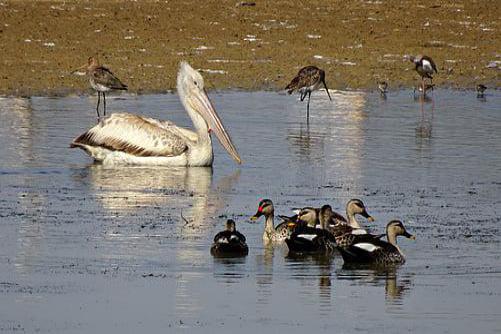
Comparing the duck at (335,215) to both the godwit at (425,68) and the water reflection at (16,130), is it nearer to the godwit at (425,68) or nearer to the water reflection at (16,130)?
the water reflection at (16,130)

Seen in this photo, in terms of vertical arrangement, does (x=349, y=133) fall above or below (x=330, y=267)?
above

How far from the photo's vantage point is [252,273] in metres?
9.95

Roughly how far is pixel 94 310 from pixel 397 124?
11.4 m

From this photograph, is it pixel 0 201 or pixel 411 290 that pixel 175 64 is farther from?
pixel 411 290

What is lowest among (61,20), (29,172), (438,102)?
(29,172)

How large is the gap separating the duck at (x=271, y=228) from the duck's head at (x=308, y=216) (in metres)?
0.13

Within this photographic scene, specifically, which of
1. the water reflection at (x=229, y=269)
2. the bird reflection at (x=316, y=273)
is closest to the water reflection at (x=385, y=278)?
the bird reflection at (x=316, y=273)

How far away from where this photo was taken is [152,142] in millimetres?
15781

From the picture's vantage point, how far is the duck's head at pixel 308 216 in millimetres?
11398

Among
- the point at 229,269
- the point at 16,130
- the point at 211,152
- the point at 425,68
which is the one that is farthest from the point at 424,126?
the point at 229,269

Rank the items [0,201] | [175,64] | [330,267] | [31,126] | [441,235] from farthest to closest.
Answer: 1. [175,64]
2. [31,126]
3. [0,201]
4. [441,235]
5. [330,267]

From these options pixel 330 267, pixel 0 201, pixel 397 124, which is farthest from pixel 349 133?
pixel 330 267

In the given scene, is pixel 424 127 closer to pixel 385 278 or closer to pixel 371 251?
pixel 371 251

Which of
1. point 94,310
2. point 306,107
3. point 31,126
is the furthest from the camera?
point 306,107
